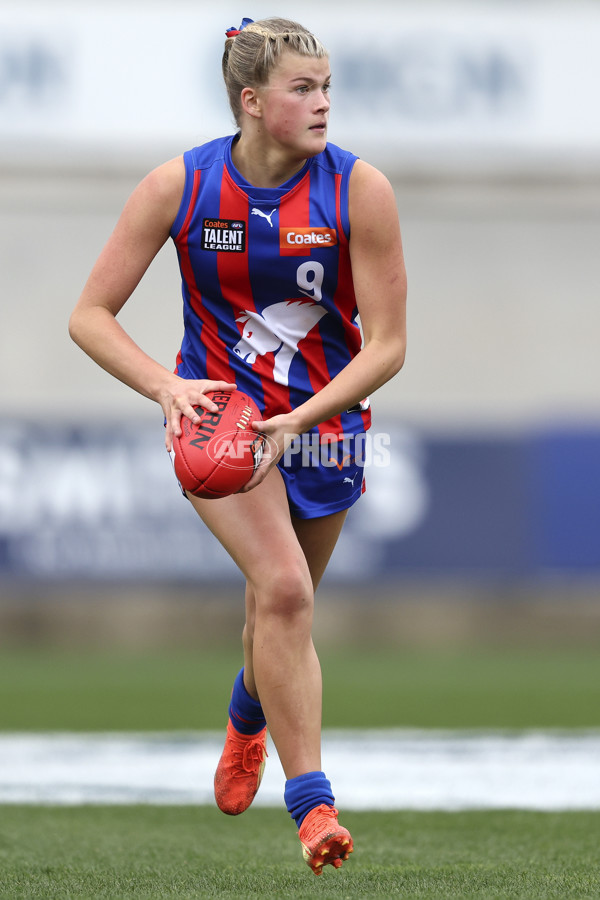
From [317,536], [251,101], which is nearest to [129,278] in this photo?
[251,101]

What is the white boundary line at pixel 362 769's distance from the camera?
15.8 feet

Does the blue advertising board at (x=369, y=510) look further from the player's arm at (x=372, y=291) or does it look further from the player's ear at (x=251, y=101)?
the player's ear at (x=251, y=101)

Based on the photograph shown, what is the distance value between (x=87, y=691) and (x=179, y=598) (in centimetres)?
266

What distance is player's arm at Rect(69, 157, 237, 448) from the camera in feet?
10.9

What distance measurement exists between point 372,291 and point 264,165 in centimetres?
41

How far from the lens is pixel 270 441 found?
318cm

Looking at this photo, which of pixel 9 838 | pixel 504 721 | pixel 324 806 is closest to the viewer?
pixel 324 806

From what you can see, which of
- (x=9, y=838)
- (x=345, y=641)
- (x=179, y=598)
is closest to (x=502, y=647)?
(x=345, y=641)

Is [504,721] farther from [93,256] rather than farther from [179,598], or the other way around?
[93,256]

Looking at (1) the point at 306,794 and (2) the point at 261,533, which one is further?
(2) the point at 261,533

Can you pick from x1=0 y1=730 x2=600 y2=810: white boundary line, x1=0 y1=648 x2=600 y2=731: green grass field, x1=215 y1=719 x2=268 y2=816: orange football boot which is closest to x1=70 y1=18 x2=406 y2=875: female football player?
x1=215 y1=719 x2=268 y2=816: orange football boot

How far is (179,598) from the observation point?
10.9 metres

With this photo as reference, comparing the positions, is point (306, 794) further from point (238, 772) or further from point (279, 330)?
point (279, 330)

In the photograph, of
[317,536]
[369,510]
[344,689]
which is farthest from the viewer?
[369,510]
